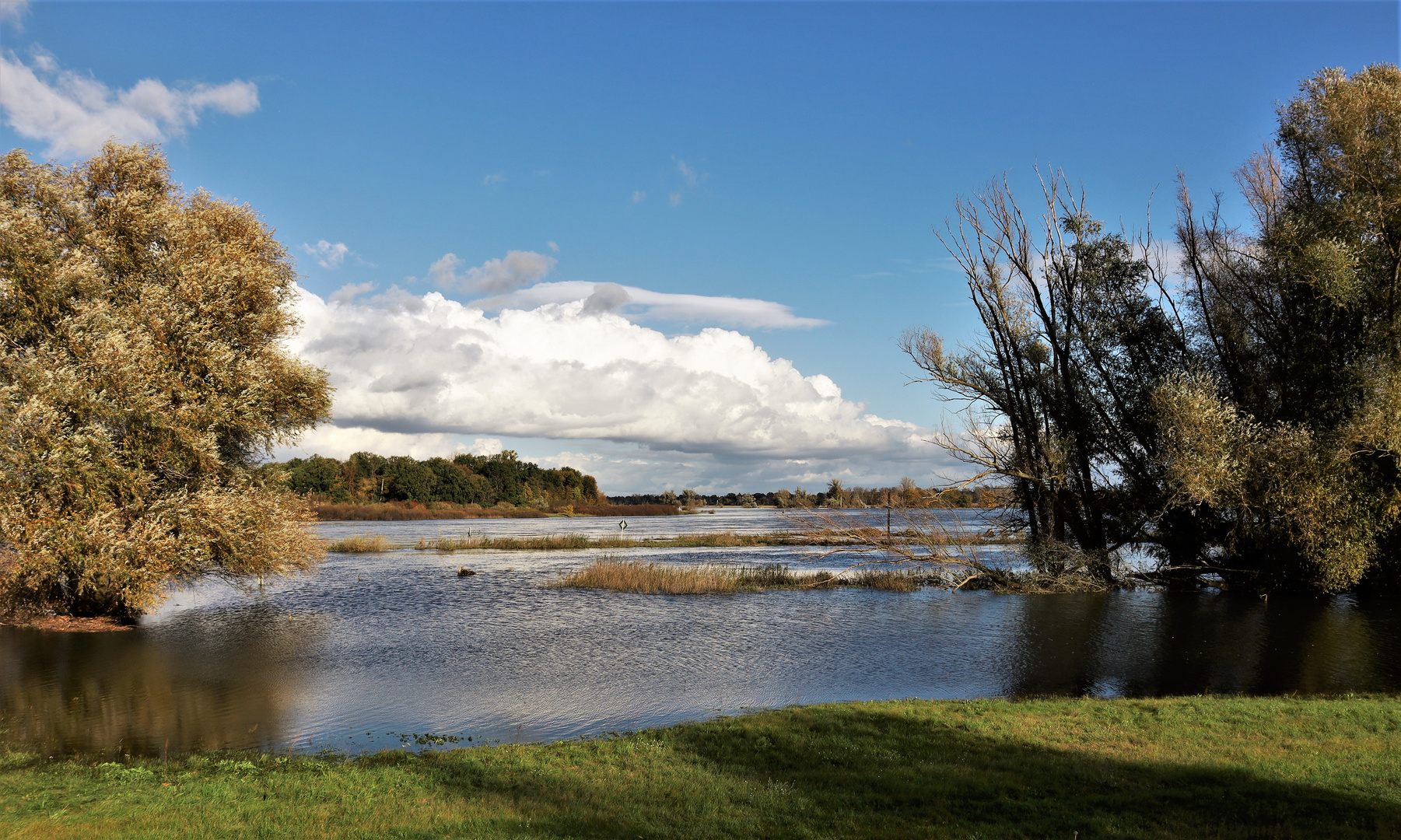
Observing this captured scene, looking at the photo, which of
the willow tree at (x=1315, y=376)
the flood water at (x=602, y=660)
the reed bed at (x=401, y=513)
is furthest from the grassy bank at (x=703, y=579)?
the reed bed at (x=401, y=513)

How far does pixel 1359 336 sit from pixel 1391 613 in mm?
9708

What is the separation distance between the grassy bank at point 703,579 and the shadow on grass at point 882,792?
23.2 meters

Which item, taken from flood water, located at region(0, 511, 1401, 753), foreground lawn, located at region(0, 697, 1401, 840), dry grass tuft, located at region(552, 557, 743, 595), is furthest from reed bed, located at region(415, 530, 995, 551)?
foreground lawn, located at region(0, 697, 1401, 840)

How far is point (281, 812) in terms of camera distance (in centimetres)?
849

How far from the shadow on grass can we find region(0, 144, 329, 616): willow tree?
16.5m

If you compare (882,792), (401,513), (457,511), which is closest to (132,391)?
(882,792)

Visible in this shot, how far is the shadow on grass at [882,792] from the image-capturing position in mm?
7781

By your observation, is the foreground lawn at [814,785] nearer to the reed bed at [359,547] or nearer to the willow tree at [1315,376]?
the willow tree at [1315,376]

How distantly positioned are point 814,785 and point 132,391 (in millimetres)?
22119

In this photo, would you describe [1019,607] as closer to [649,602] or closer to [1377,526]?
[1377,526]

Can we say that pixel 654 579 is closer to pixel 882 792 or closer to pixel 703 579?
pixel 703 579

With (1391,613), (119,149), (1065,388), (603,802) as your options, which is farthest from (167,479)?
(1391,613)

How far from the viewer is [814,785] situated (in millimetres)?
9430

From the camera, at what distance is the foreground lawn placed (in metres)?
Result: 7.89
